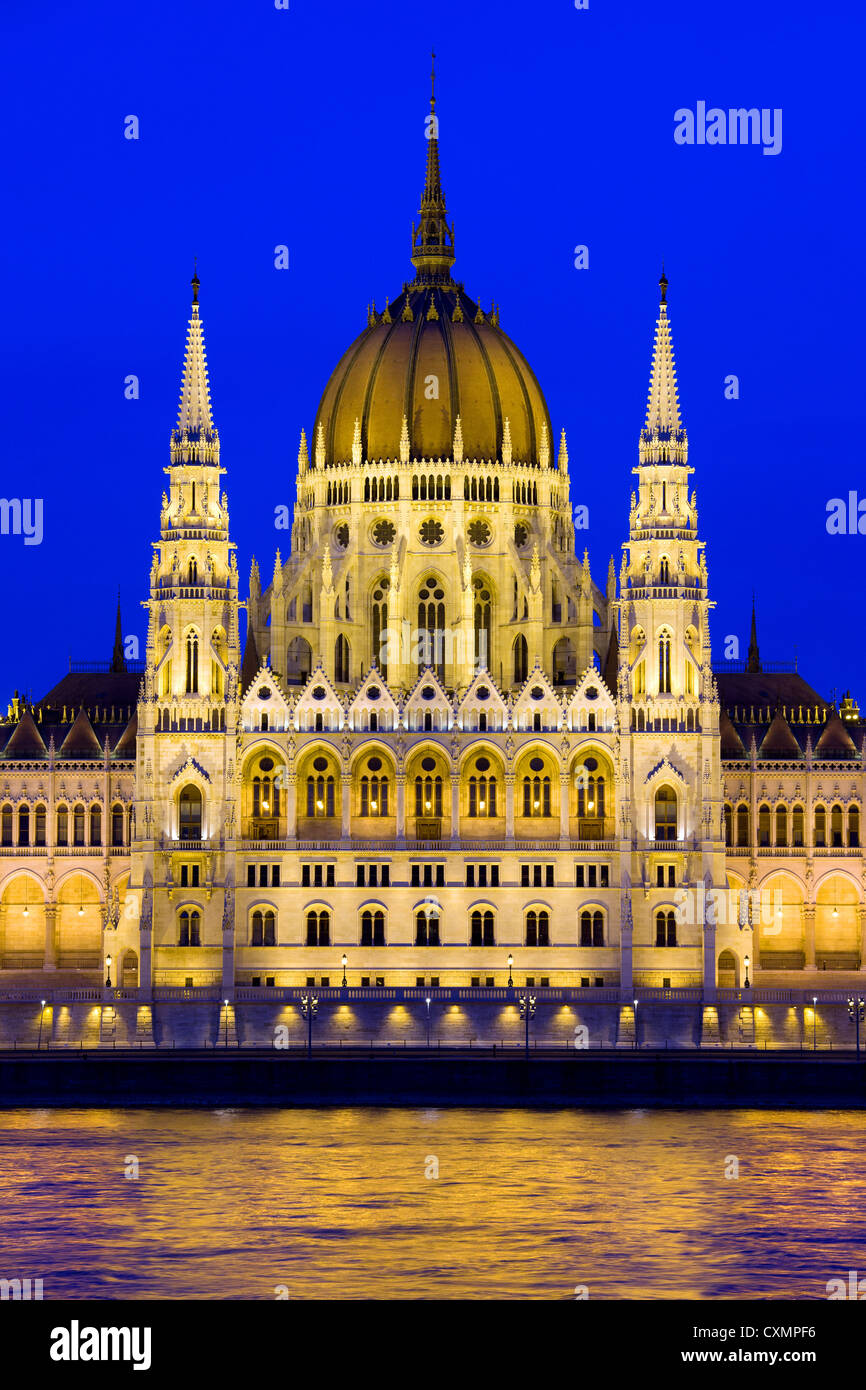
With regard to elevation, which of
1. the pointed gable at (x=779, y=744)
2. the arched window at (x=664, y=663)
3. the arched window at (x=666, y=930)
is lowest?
the arched window at (x=666, y=930)

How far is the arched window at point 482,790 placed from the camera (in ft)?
431

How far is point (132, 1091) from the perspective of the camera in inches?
4173

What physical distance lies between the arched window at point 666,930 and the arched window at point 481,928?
8.42 meters

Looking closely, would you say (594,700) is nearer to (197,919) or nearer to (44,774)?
(197,919)

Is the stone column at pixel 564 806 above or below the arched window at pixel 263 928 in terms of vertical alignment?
above

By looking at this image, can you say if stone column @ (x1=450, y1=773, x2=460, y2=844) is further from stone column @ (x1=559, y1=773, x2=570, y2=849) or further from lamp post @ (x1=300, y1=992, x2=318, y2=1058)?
lamp post @ (x1=300, y1=992, x2=318, y2=1058)

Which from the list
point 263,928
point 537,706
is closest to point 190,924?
point 263,928

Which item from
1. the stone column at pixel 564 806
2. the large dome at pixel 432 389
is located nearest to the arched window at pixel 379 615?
the large dome at pixel 432 389

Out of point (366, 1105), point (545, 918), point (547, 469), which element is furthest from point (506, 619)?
point (366, 1105)

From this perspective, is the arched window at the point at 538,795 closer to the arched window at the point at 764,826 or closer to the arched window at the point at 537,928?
the arched window at the point at 537,928

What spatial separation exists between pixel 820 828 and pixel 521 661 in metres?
19.7

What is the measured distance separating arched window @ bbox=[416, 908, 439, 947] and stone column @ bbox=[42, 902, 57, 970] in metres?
22.8

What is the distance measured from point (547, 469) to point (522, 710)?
71.0 feet

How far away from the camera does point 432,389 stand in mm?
145000
